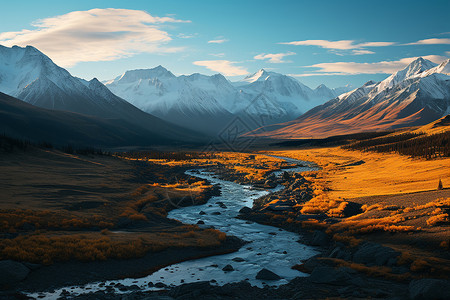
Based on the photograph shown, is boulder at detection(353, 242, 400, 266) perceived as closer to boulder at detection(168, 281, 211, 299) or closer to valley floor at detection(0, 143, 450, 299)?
valley floor at detection(0, 143, 450, 299)

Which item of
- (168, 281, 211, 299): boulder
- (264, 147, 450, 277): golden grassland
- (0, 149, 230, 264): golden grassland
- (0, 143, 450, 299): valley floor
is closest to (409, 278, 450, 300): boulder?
(0, 143, 450, 299): valley floor

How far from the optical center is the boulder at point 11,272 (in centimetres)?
2297

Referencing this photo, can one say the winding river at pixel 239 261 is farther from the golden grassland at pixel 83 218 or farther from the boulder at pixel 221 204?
the boulder at pixel 221 204

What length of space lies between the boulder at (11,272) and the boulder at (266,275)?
58.2 ft

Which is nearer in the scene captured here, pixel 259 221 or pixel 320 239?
pixel 320 239

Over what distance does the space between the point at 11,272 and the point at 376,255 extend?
2822cm

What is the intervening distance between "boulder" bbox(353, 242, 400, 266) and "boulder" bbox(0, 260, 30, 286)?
2628cm

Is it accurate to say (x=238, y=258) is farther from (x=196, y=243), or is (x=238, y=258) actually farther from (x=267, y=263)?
(x=196, y=243)

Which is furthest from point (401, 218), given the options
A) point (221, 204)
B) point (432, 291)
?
point (221, 204)

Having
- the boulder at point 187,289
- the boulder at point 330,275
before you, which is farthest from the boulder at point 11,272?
the boulder at point 330,275

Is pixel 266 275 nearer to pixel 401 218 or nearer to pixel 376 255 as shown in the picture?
pixel 376 255

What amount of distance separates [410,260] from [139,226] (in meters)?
29.4

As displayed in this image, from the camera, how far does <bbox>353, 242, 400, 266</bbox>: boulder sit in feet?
84.7

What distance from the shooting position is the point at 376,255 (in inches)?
1052
